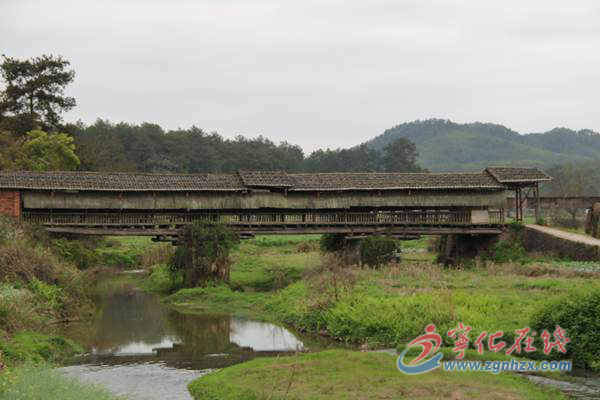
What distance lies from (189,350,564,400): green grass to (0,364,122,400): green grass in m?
2.16

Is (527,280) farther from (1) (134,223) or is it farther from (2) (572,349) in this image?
(1) (134,223)

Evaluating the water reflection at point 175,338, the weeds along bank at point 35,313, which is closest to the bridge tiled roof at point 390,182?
the water reflection at point 175,338

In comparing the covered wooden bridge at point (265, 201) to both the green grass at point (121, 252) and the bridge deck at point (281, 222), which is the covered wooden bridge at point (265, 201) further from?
the green grass at point (121, 252)

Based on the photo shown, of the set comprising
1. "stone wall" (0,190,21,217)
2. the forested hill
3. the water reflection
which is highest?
the forested hill

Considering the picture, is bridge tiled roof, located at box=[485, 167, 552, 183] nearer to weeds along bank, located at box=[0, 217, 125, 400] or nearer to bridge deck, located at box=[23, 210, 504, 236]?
bridge deck, located at box=[23, 210, 504, 236]

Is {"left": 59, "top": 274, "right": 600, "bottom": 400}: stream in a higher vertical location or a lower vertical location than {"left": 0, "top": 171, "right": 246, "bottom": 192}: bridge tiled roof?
lower

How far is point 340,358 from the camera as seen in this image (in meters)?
15.4

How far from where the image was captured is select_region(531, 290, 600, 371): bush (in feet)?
49.8

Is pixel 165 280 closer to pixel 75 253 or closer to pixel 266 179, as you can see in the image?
pixel 75 253

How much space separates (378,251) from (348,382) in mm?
16985

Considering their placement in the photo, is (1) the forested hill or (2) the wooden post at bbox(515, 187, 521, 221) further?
(1) the forested hill

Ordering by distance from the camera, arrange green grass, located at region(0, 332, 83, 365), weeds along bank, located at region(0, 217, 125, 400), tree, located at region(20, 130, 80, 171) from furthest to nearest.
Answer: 1. tree, located at region(20, 130, 80, 171)
2. green grass, located at region(0, 332, 83, 365)
3. weeds along bank, located at region(0, 217, 125, 400)

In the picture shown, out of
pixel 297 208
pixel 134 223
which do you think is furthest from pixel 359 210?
pixel 134 223

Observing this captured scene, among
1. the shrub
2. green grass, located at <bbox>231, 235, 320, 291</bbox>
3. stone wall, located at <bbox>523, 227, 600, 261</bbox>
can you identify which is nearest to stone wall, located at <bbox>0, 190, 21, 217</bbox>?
the shrub
